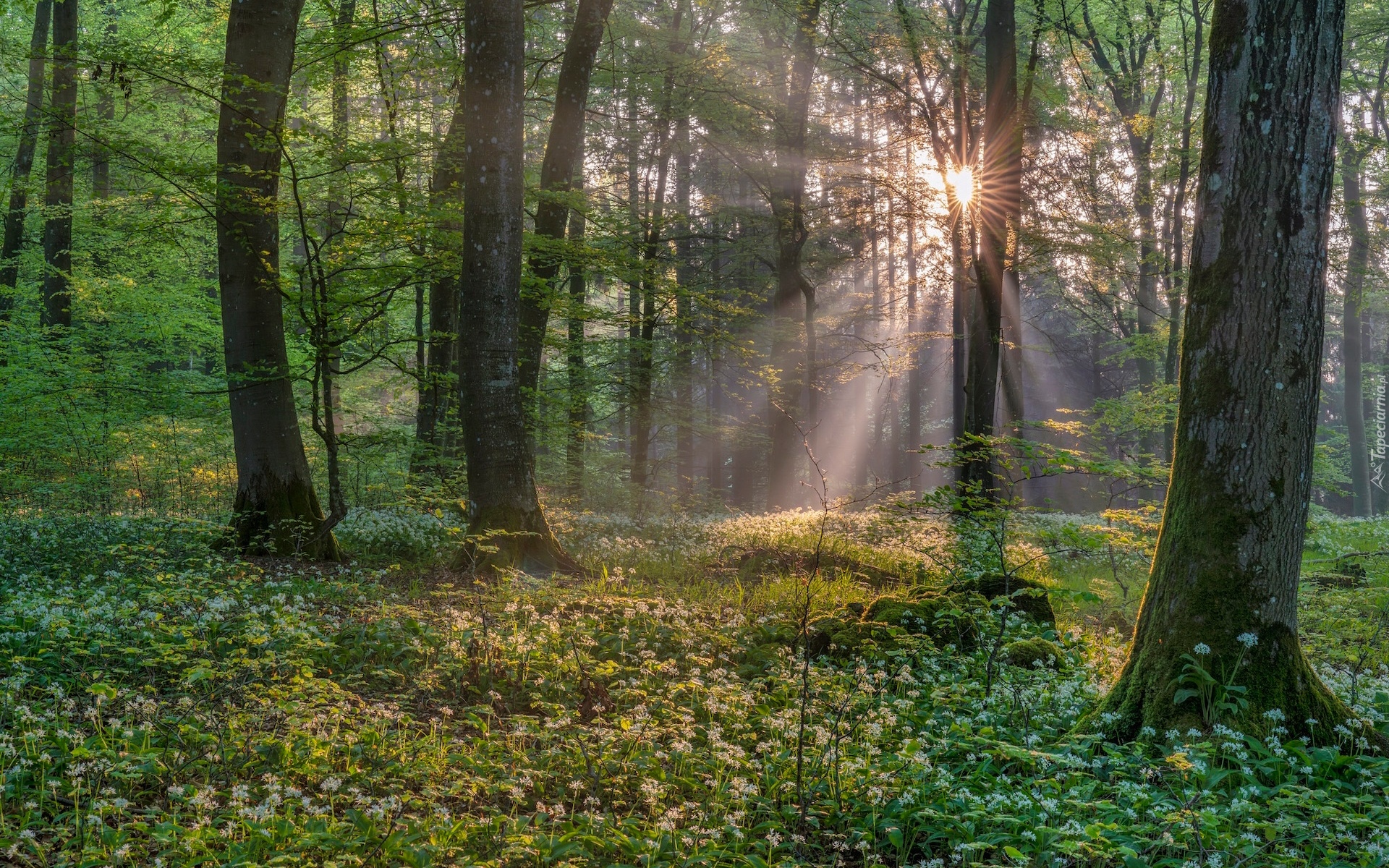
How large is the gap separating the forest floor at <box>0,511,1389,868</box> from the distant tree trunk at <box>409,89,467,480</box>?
Answer: 424cm

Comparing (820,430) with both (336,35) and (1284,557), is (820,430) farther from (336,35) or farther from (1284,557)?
(1284,557)

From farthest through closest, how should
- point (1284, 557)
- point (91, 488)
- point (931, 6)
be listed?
1. point (931, 6)
2. point (91, 488)
3. point (1284, 557)

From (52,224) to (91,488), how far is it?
6874 mm

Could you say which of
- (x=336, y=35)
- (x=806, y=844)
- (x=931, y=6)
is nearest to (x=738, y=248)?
(x=931, y=6)

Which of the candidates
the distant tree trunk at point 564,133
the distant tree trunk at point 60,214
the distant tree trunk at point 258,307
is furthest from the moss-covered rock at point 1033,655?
the distant tree trunk at point 60,214

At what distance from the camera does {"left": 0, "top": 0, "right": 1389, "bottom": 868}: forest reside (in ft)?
11.2

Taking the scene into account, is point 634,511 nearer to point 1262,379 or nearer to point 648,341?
point 648,341

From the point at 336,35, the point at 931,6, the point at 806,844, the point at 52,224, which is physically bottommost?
the point at 806,844

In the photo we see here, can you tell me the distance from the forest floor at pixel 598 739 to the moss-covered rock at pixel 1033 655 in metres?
0.03

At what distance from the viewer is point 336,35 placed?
32.3 feet

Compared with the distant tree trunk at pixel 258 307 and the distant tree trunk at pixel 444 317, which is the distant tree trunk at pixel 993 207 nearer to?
the distant tree trunk at pixel 444 317

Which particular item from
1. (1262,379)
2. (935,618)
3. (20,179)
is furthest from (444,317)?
(1262,379)

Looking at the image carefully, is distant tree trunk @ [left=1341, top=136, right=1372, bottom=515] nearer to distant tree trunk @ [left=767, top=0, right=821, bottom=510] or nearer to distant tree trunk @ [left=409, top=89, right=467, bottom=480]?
distant tree trunk @ [left=767, top=0, right=821, bottom=510]

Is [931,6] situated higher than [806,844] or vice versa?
[931,6]
